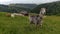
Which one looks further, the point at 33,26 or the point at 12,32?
the point at 33,26

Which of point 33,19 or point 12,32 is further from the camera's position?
point 33,19

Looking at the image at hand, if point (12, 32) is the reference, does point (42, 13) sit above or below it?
above

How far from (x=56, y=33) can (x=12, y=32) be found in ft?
9.42

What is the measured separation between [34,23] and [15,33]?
9.70ft

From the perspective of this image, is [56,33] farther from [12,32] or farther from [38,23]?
[12,32]

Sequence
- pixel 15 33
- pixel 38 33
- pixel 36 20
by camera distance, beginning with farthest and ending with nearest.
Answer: pixel 36 20 < pixel 38 33 < pixel 15 33

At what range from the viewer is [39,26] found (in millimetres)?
12547

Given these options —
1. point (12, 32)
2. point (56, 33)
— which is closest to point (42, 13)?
→ point (56, 33)

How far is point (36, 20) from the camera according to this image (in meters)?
12.4

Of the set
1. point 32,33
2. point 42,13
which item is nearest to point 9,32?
point 32,33

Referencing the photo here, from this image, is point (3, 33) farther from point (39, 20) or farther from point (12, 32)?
point (39, 20)

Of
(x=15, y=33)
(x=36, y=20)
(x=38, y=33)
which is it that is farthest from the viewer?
(x=36, y=20)

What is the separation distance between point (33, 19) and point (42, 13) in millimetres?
898

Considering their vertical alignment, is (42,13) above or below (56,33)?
above
